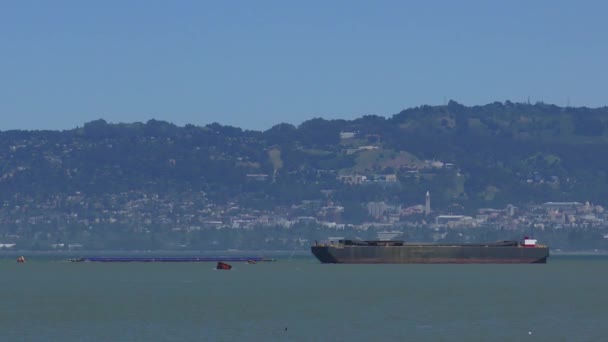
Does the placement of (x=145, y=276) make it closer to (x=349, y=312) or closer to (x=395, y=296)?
(x=395, y=296)

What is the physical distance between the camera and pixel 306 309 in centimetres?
11931

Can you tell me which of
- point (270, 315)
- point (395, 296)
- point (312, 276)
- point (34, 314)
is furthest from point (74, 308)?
point (312, 276)

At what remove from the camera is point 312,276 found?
625 ft

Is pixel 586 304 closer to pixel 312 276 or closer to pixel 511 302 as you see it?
pixel 511 302

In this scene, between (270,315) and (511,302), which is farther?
(511,302)

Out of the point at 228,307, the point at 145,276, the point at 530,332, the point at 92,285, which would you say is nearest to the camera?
the point at 530,332

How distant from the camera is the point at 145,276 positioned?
196 meters

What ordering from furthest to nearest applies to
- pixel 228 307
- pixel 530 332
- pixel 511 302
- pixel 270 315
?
pixel 511 302, pixel 228 307, pixel 270 315, pixel 530 332

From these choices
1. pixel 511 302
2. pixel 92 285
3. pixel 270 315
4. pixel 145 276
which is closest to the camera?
pixel 270 315

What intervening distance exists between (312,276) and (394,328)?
91.0 meters

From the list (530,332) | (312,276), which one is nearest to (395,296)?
(530,332)

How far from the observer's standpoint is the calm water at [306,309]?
314ft

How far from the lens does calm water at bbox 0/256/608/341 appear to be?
95.6m

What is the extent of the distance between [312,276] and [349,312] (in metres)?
76.8
